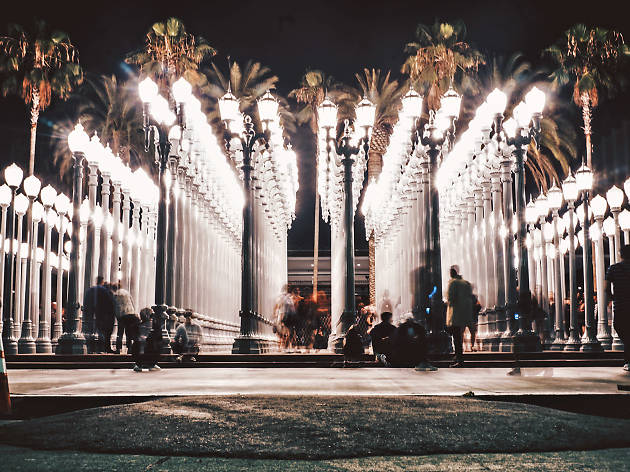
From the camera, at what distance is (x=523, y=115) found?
53.2 ft

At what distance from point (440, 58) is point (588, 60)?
752cm

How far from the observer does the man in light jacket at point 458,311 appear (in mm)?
13961

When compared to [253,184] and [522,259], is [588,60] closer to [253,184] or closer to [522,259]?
[522,259]

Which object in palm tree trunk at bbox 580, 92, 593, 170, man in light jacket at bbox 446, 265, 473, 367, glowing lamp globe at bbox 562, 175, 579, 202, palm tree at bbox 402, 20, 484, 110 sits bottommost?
man in light jacket at bbox 446, 265, 473, 367

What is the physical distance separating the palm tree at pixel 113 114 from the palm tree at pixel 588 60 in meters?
20.6

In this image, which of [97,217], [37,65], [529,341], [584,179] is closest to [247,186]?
[97,217]

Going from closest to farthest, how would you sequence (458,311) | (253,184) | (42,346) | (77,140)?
(458,311) → (253,184) → (77,140) → (42,346)

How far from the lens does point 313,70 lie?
139ft

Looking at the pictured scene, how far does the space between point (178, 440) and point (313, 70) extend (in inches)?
1542

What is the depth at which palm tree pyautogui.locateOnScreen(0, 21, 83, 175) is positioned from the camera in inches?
1474

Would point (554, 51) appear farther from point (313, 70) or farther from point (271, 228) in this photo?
point (271, 228)

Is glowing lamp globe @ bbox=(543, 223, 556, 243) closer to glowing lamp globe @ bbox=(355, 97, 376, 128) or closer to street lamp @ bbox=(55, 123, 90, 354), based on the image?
glowing lamp globe @ bbox=(355, 97, 376, 128)

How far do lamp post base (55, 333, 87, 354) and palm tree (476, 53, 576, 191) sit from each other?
22923 millimetres

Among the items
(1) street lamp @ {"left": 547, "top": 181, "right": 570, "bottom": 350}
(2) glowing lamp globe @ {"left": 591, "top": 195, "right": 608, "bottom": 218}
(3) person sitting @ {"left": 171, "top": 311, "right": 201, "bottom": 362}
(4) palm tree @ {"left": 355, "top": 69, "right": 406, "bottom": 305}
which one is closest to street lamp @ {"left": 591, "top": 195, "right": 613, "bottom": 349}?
(2) glowing lamp globe @ {"left": 591, "top": 195, "right": 608, "bottom": 218}
